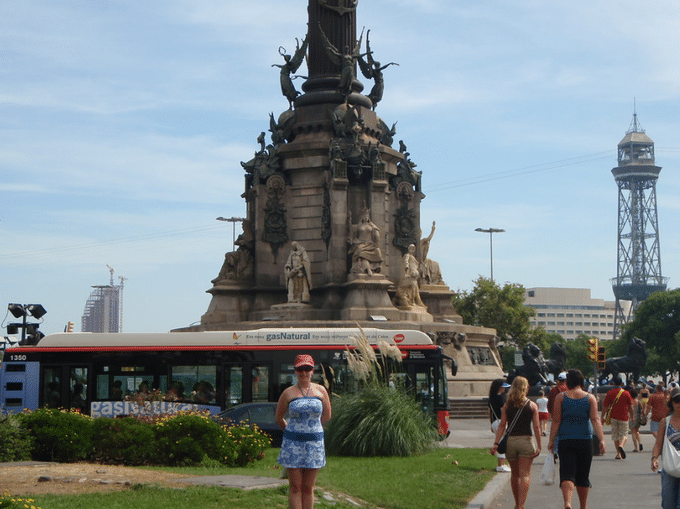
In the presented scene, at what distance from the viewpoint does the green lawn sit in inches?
499

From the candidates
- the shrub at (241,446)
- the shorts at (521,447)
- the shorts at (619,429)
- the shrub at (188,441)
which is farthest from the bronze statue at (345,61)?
the shorts at (521,447)

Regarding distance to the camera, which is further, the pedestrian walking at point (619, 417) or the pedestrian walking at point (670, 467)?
the pedestrian walking at point (619, 417)

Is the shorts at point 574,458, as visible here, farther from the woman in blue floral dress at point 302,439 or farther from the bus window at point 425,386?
the bus window at point 425,386

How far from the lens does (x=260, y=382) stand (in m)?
27.7

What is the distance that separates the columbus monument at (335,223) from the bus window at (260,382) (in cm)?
1277

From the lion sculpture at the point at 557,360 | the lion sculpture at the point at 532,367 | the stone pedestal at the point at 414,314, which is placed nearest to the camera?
the lion sculpture at the point at 532,367

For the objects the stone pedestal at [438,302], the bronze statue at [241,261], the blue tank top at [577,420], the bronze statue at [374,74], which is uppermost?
the bronze statue at [374,74]

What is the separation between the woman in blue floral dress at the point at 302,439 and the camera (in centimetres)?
1128

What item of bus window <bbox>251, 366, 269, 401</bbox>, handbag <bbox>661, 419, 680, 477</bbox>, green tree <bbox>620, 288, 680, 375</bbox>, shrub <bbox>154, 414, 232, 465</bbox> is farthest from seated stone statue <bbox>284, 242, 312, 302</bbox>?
green tree <bbox>620, 288, 680, 375</bbox>

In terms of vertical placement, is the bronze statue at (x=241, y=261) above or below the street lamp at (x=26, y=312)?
above

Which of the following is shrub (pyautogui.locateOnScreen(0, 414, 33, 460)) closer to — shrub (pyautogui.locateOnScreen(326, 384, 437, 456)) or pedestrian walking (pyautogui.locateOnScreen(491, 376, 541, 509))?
shrub (pyautogui.locateOnScreen(326, 384, 437, 456))

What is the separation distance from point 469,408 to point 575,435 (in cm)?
2567

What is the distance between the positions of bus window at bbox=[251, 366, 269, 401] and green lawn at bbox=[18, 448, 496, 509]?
18.2 feet

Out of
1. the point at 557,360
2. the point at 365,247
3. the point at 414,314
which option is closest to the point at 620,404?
the point at 414,314
